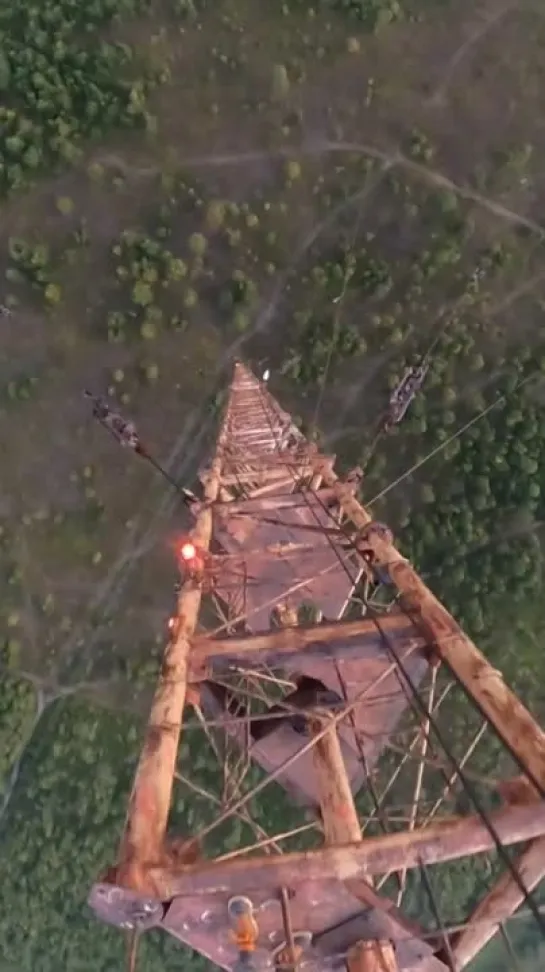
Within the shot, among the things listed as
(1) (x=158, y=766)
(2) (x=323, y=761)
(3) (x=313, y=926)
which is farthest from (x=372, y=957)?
(2) (x=323, y=761)

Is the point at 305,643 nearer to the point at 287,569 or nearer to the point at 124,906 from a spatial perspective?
the point at 124,906

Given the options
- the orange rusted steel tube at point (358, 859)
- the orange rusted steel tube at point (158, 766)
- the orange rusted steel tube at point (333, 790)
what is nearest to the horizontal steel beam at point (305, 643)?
the orange rusted steel tube at point (158, 766)

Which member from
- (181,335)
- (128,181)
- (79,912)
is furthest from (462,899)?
(128,181)

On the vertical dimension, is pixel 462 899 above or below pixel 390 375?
below

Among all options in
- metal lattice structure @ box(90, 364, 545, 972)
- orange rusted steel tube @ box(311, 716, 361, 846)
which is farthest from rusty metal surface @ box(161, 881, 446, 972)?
orange rusted steel tube @ box(311, 716, 361, 846)

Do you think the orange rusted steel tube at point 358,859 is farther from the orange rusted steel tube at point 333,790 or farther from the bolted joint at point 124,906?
the orange rusted steel tube at point 333,790

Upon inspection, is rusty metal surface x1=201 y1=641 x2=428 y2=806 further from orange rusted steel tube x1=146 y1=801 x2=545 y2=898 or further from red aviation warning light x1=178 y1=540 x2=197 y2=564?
orange rusted steel tube x1=146 y1=801 x2=545 y2=898

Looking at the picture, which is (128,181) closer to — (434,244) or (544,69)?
(434,244)
